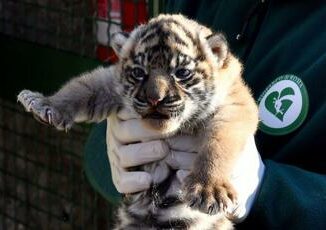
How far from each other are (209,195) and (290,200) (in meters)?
0.27

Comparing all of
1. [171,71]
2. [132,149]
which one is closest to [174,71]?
[171,71]

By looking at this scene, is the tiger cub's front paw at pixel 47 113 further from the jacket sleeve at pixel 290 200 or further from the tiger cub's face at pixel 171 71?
the jacket sleeve at pixel 290 200

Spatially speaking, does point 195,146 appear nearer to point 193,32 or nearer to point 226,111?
point 226,111

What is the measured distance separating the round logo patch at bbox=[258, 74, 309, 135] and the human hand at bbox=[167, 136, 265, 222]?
5.2 inches

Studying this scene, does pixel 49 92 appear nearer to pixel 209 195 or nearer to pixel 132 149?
pixel 132 149

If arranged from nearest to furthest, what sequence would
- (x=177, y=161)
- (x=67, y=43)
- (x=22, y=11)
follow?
(x=177, y=161)
(x=67, y=43)
(x=22, y=11)

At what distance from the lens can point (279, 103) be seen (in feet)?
7.16

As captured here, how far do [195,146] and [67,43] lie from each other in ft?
6.88

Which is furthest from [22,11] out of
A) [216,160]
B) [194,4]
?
[216,160]

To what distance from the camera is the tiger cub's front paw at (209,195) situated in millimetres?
1833

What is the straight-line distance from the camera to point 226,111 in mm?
2070

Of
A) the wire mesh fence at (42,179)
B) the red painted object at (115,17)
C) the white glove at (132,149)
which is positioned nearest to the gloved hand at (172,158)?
the white glove at (132,149)

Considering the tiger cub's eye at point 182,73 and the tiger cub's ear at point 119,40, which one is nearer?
the tiger cub's eye at point 182,73

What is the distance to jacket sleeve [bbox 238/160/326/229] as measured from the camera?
6.46ft
